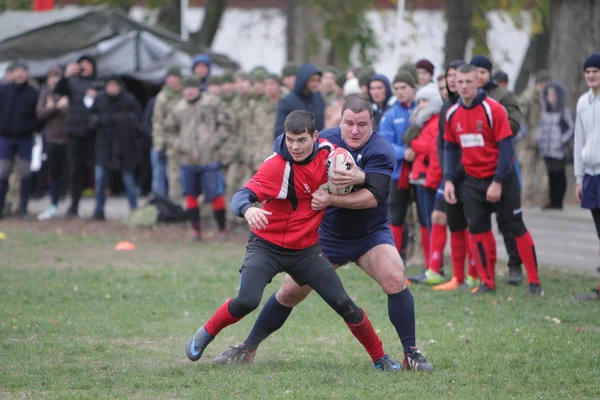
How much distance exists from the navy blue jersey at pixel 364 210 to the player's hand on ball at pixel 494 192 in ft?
9.22

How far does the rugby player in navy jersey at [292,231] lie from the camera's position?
6711mm

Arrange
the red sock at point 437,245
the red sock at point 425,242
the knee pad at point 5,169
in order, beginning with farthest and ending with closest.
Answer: the knee pad at point 5,169 < the red sock at point 425,242 < the red sock at point 437,245

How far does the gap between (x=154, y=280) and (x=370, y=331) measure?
198 inches

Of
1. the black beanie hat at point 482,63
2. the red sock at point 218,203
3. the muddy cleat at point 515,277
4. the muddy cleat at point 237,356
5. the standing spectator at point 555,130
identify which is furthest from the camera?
the standing spectator at point 555,130

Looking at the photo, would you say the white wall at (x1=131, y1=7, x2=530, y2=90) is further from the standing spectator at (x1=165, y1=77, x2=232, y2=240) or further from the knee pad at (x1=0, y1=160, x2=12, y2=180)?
the standing spectator at (x1=165, y1=77, x2=232, y2=240)

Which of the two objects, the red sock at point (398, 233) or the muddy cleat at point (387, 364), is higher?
the red sock at point (398, 233)

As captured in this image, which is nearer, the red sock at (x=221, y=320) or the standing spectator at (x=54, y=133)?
the red sock at (x=221, y=320)

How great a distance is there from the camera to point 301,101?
1309 centimetres

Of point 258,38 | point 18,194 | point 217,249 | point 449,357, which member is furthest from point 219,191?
point 258,38

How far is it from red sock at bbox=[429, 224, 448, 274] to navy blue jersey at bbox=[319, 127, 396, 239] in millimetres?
Result: 3942

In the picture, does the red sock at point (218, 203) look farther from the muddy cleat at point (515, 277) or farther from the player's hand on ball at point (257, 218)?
the player's hand on ball at point (257, 218)

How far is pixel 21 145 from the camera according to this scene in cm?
1739

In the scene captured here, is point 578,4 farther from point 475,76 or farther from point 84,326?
point 84,326

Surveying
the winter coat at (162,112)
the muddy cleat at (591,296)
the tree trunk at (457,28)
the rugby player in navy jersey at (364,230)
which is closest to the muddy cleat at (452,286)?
the muddy cleat at (591,296)
